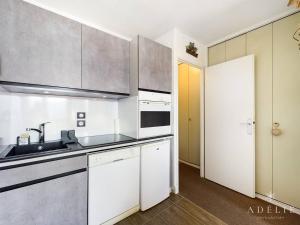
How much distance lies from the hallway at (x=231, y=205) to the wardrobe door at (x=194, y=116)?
2.58 feet

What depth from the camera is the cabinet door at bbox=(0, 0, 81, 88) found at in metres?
1.25

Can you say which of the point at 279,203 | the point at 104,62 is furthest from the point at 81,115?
the point at 279,203

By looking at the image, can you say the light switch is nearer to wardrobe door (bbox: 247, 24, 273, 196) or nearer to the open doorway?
the open doorway

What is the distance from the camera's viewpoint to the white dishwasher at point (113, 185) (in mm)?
1446

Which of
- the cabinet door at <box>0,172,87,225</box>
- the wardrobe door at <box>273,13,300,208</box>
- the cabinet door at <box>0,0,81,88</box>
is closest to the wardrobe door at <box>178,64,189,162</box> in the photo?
the wardrobe door at <box>273,13,300,208</box>

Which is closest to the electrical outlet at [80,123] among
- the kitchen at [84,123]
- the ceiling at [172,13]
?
the kitchen at [84,123]

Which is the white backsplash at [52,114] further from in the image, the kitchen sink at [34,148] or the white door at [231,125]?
the white door at [231,125]

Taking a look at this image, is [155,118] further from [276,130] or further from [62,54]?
[276,130]

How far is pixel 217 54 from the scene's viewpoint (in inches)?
102

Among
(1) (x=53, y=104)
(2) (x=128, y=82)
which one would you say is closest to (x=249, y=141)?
(2) (x=128, y=82)

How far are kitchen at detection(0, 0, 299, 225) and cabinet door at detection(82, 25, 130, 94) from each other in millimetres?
12

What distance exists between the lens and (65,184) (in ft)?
4.23

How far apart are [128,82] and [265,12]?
2008 mm

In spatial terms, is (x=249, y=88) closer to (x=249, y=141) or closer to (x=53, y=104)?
(x=249, y=141)
